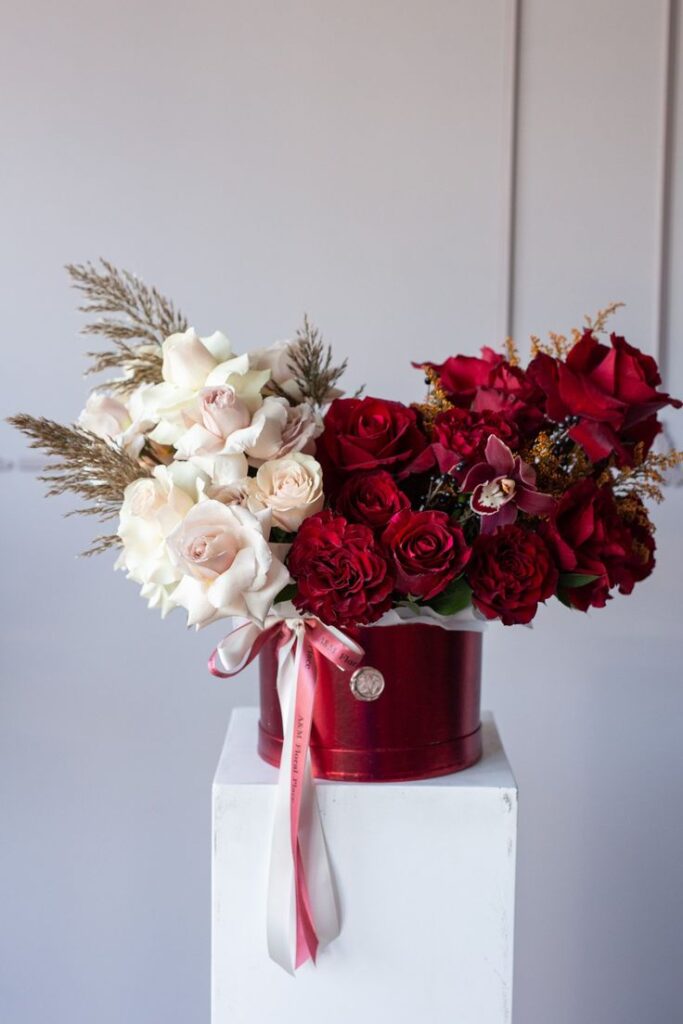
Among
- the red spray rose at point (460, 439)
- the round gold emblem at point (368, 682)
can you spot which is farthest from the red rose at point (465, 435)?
the round gold emblem at point (368, 682)

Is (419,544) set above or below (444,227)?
below

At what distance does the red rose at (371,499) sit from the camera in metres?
0.99

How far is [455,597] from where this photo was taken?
1022 millimetres

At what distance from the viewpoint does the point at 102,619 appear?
5.77 ft

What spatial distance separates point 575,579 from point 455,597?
0.12 meters

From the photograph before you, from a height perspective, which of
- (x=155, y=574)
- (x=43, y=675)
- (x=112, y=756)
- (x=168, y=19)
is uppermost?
(x=168, y=19)

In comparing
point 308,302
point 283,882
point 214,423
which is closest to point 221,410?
point 214,423

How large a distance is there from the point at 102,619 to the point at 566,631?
2.54 ft

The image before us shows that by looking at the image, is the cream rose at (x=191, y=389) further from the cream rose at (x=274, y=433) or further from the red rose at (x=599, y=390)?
the red rose at (x=599, y=390)

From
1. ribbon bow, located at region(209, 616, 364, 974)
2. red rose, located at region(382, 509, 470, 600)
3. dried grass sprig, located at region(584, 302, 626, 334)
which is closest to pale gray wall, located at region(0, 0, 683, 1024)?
dried grass sprig, located at region(584, 302, 626, 334)

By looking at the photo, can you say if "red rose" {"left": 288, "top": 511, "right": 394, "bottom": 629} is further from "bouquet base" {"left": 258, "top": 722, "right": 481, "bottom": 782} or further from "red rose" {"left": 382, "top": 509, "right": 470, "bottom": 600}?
"bouquet base" {"left": 258, "top": 722, "right": 481, "bottom": 782}

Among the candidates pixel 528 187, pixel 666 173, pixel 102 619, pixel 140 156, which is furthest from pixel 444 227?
pixel 102 619

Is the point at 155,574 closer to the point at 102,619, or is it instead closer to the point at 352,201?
the point at 102,619

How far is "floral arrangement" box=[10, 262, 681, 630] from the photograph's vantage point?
3.12ft
